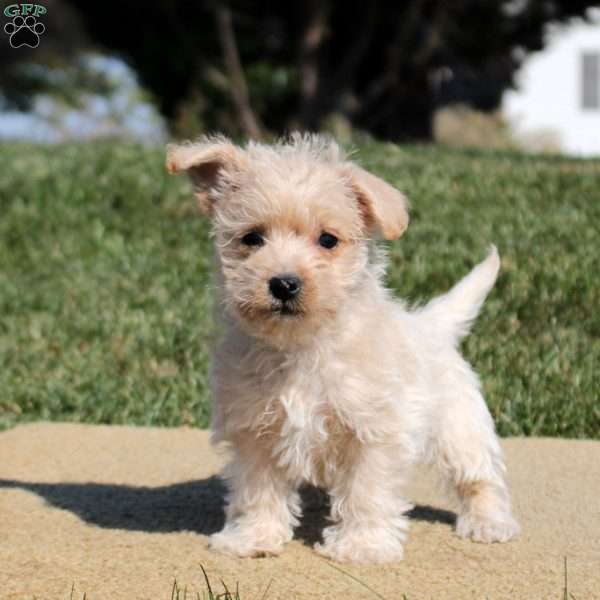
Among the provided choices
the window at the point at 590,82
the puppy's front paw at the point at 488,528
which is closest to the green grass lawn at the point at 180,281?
the puppy's front paw at the point at 488,528

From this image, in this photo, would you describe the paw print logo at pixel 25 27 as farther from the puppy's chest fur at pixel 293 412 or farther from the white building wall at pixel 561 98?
the white building wall at pixel 561 98

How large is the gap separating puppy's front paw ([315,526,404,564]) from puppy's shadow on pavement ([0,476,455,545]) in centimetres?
29

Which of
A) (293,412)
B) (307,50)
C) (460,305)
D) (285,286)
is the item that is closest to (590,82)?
(307,50)

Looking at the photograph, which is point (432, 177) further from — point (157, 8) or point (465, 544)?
point (157, 8)

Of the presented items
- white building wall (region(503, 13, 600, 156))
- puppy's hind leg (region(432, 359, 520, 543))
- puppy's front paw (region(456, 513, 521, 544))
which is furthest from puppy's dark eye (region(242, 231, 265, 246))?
white building wall (region(503, 13, 600, 156))

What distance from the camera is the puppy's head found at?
4297 millimetres

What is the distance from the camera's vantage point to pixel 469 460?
4.93 m

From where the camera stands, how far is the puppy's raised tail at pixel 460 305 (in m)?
5.34

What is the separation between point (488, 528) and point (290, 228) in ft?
5.03

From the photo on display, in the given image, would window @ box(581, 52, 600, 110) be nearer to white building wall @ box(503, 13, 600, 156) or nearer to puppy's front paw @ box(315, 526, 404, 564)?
white building wall @ box(503, 13, 600, 156)

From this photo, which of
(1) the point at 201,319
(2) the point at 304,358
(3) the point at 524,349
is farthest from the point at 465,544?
(1) the point at 201,319

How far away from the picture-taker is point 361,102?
75.3ft

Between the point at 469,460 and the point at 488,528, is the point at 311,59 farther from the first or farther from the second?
the point at 488,528

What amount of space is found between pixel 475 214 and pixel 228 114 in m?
12.6
